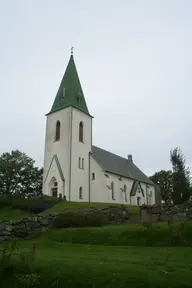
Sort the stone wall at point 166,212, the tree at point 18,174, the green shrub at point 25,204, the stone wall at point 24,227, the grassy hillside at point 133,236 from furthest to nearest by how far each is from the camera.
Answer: the tree at point 18,174
the green shrub at point 25,204
the stone wall at point 166,212
the stone wall at point 24,227
the grassy hillside at point 133,236

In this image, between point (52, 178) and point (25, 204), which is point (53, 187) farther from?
point (25, 204)

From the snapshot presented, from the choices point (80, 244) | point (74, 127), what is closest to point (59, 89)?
point (74, 127)

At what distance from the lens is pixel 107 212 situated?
739 inches

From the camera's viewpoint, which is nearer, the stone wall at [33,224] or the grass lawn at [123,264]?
the grass lawn at [123,264]

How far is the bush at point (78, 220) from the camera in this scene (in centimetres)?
1745

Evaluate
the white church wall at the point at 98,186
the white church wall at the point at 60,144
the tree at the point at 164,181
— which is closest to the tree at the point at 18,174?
the white church wall at the point at 60,144

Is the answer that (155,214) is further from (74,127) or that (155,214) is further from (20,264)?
(74,127)

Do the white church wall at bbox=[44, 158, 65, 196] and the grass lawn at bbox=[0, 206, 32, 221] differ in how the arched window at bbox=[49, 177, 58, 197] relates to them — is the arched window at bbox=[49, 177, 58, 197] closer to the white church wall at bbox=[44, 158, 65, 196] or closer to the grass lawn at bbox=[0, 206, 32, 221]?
the white church wall at bbox=[44, 158, 65, 196]

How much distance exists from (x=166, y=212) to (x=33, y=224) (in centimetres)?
766

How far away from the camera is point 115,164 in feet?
168

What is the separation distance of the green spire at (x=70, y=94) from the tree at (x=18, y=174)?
49.2ft

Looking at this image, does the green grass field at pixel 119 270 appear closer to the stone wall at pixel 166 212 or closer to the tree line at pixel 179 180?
the stone wall at pixel 166 212

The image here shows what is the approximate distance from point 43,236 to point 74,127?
1100 inches

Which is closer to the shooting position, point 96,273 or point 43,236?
point 96,273
